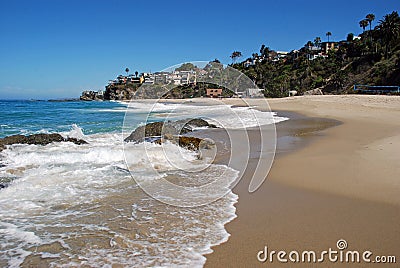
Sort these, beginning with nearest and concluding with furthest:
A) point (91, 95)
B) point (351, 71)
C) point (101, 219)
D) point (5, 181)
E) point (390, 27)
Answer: point (101, 219)
point (5, 181)
point (390, 27)
point (351, 71)
point (91, 95)

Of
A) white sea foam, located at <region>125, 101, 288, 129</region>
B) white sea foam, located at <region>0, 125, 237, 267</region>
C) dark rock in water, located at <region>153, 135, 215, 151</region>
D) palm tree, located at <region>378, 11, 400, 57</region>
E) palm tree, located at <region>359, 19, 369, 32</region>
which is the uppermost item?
palm tree, located at <region>359, 19, 369, 32</region>

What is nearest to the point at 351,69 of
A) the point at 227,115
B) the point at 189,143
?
the point at 227,115

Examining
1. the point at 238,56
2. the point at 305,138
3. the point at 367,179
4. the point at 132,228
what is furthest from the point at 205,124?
the point at 238,56

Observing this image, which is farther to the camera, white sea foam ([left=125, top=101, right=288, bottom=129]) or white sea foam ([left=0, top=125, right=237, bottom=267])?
white sea foam ([left=125, top=101, right=288, bottom=129])

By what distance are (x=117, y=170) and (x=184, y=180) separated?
5.74ft

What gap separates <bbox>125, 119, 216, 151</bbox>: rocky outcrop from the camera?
9.15 metres

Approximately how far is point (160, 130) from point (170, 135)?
6.46ft

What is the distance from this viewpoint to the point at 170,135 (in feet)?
33.2
